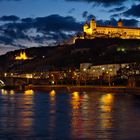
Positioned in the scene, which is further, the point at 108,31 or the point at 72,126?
the point at 108,31

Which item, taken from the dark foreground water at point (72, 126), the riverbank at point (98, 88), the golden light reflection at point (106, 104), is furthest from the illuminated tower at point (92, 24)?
the dark foreground water at point (72, 126)

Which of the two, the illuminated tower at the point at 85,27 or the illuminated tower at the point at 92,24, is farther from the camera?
the illuminated tower at the point at 85,27

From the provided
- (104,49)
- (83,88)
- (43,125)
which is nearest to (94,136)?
(43,125)

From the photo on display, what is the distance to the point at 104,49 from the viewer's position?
165750mm

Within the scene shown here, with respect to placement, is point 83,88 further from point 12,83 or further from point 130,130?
point 130,130

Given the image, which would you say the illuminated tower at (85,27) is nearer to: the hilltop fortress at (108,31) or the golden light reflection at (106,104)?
the hilltop fortress at (108,31)

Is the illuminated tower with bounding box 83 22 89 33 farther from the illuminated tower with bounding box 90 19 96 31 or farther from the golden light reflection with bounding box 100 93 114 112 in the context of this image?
the golden light reflection with bounding box 100 93 114 112

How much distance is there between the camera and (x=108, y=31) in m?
186

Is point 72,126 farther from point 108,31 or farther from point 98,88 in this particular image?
point 108,31

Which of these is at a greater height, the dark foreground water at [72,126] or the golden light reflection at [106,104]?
the golden light reflection at [106,104]

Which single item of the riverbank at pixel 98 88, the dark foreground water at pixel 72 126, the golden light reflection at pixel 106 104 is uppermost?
the riverbank at pixel 98 88

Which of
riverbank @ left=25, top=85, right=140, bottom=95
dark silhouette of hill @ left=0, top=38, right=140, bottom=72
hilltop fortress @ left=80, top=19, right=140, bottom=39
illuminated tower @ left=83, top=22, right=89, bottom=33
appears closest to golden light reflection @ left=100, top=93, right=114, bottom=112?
riverbank @ left=25, top=85, right=140, bottom=95

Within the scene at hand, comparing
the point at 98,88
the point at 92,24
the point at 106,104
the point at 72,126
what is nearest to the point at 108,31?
the point at 92,24

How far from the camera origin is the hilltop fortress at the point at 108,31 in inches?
7136
